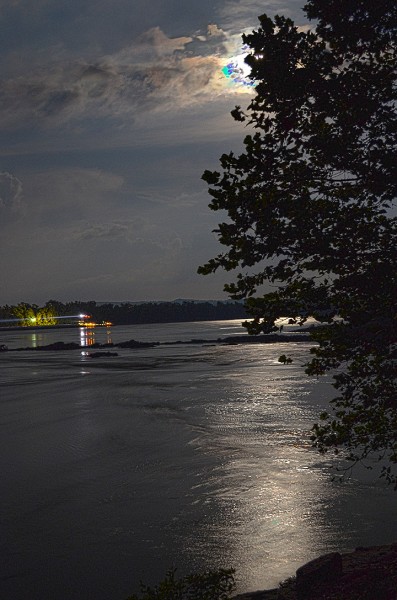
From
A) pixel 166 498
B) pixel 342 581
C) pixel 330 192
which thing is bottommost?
pixel 166 498

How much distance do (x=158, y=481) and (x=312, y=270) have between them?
44.2 feet

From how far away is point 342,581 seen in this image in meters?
9.51

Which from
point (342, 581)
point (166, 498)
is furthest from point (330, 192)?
point (166, 498)

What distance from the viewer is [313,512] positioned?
16.4 m

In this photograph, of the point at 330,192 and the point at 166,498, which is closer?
the point at 330,192

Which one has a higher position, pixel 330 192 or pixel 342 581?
pixel 330 192

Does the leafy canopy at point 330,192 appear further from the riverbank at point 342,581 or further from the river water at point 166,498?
the river water at point 166,498

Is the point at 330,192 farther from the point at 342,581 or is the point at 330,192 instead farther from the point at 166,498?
the point at 166,498

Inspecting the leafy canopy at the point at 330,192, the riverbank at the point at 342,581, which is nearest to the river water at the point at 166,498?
the riverbank at the point at 342,581

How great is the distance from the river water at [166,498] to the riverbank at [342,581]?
5.23 ft

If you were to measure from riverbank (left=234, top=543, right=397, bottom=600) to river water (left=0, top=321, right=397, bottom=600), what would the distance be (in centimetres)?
159

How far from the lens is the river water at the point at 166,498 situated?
13219 millimetres

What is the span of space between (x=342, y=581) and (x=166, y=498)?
9475mm

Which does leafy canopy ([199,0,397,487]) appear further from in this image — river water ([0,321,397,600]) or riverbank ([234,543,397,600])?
river water ([0,321,397,600])
